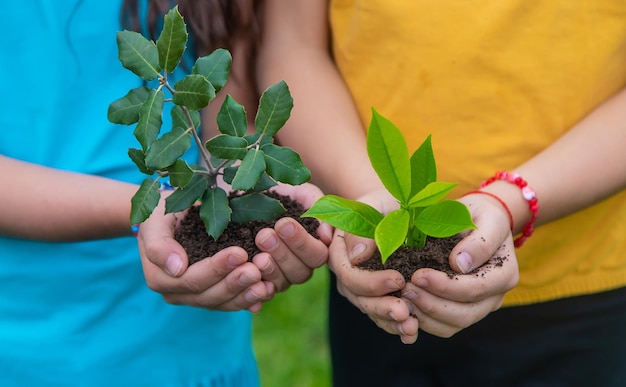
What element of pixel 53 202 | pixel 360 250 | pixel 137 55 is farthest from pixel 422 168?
pixel 53 202

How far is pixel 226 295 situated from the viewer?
133 centimetres

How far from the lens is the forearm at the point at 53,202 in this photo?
4.65 feet

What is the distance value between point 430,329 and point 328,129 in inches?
18.7

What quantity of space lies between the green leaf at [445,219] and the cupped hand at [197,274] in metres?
0.30

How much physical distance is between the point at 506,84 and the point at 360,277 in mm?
511

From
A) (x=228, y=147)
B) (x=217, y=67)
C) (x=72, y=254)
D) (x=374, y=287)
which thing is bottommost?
(x=72, y=254)

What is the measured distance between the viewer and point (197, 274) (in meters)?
1.28

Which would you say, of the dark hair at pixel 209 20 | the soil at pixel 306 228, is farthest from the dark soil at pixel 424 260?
the dark hair at pixel 209 20

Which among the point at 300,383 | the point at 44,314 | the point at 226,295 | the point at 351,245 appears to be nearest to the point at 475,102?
the point at 351,245

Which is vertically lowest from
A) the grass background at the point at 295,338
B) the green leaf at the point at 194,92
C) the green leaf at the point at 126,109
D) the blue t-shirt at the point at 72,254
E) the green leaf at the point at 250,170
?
the grass background at the point at 295,338

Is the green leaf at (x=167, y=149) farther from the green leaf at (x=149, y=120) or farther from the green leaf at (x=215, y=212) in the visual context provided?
the green leaf at (x=215, y=212)

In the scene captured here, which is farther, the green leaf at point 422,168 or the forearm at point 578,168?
the forearm at point 578,168

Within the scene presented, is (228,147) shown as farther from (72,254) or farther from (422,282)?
(72,254)

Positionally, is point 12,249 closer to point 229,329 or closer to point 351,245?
point 229,329
